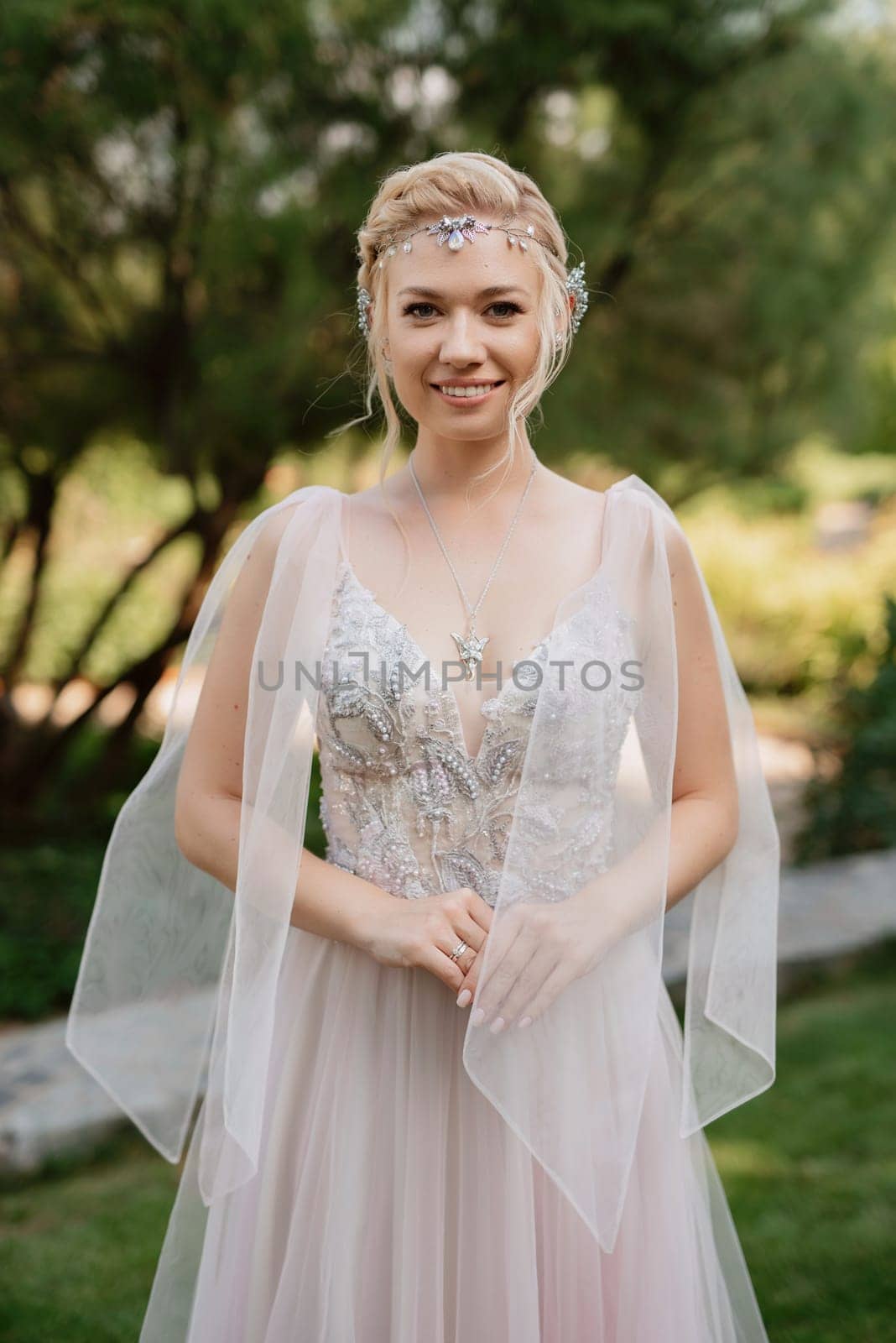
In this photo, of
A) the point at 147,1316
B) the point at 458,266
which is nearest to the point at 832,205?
the point at 458,266

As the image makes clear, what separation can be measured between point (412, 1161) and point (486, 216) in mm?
1315

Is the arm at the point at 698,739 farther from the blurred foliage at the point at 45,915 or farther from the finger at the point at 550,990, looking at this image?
the blurred foliage at the point at 45,915

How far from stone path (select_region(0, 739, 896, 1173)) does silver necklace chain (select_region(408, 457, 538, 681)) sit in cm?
84

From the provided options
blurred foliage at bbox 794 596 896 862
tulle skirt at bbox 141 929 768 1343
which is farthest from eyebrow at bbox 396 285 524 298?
blurred foliage at bbox 794 596 896 862

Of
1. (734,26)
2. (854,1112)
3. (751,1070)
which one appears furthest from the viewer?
(734,26)

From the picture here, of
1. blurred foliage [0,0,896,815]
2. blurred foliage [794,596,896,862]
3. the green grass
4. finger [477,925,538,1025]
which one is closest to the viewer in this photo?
finger [477,925,538,1025]

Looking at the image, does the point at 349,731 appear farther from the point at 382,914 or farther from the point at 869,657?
the point at 869,657

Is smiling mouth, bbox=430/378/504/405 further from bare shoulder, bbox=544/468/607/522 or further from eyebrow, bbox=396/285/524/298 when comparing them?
bare shoulder, bbox=544/468/607/522

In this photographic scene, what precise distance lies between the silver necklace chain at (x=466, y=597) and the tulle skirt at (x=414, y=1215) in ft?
1.52

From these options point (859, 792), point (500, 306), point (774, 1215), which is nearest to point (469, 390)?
point (500, 306)

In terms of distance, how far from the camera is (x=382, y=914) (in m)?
1.61

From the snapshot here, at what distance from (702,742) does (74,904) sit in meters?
3.93

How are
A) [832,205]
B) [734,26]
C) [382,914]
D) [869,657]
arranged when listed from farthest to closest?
1. [869,657]
2. [832,205]
3. [734,26]
4. [382,914]

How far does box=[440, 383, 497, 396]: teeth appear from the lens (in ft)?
5.50
